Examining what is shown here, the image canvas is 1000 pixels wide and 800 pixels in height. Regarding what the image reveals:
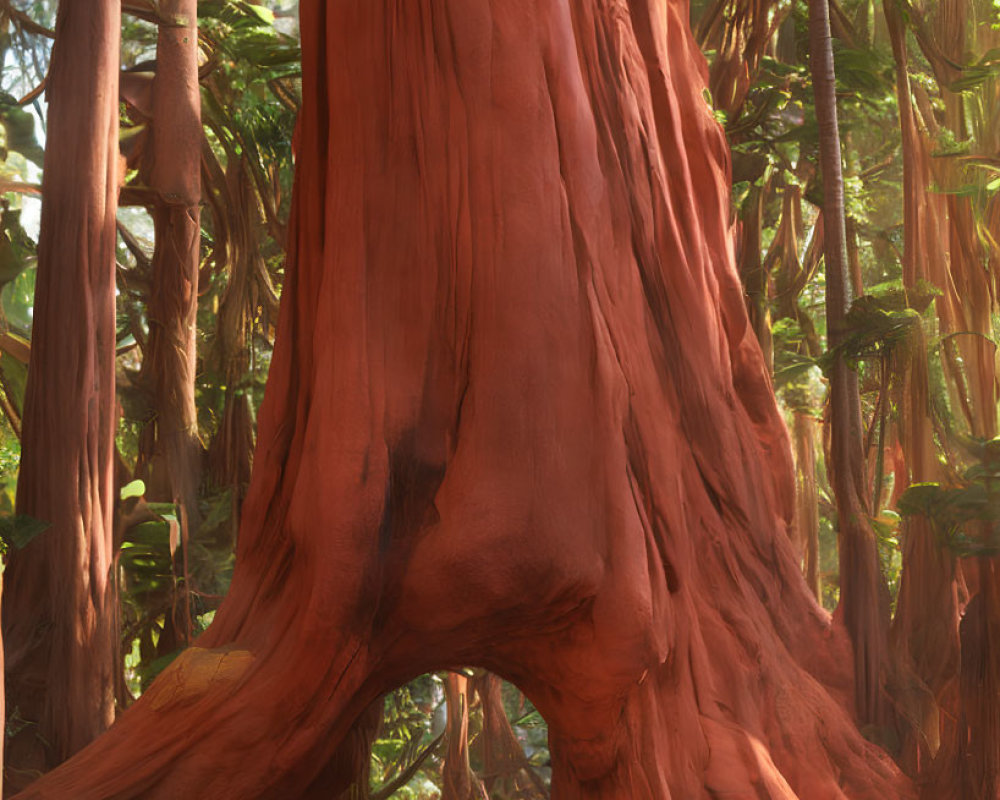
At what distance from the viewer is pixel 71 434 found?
254 inches

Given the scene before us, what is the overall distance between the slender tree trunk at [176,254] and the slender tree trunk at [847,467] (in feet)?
14.7

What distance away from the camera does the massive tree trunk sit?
247 inches

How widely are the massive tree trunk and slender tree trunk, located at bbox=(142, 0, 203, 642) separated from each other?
93 cm

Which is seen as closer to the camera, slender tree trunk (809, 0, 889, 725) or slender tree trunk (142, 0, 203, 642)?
slender tree trunk (809, 0, 889, 725)

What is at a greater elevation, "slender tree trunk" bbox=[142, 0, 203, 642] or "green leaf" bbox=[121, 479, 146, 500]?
"slender tree trunk" bbox=[142, 0, 203, 642]

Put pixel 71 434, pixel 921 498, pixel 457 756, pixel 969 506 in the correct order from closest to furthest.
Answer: pixel 969 506, pixel 921 498, pixel 71 434, pixel 457 756

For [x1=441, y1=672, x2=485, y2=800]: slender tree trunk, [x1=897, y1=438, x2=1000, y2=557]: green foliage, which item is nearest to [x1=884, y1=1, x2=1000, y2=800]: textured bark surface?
[x1=897, y1=438, x2=1000, y2=557]: green foliage

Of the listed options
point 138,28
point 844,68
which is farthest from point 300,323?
point 138,28

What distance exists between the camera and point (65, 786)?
3562mm

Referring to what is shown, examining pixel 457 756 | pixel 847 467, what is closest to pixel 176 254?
pixel 457 756

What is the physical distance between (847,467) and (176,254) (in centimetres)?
513

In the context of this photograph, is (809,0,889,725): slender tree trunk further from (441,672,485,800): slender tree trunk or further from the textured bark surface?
(441,672,485,800): slender tree trunk

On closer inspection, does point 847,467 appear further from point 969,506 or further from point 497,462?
point 497,462

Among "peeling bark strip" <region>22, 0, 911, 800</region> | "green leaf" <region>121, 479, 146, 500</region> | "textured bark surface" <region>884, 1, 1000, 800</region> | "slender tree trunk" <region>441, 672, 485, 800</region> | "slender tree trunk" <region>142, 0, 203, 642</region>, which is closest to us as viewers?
"peeling bark strip" <region>22, 0, 911, 800</region>
